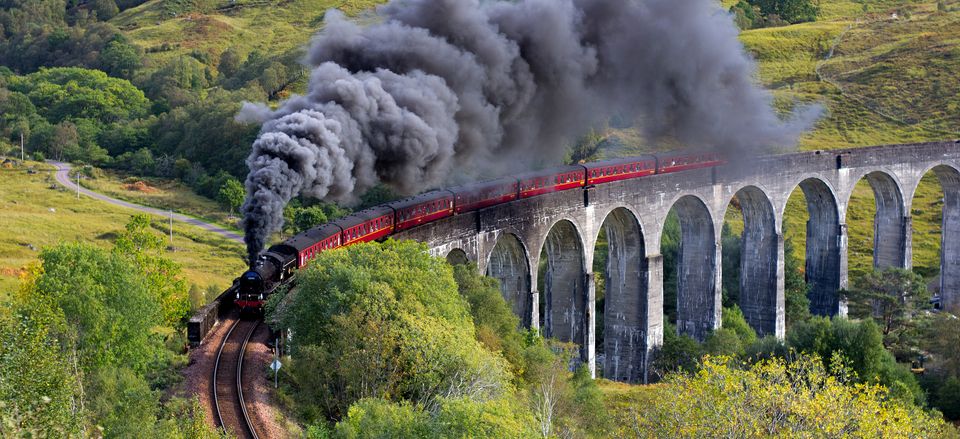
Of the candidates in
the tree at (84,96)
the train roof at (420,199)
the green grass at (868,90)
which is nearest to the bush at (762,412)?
the train roof at (420,199)

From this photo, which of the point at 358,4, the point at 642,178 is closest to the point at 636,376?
the point at 642,178

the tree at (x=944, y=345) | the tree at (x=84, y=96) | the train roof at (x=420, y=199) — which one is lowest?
the tree at (x=944, y=345)

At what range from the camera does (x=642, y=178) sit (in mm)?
44156

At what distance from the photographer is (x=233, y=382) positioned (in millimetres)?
24875

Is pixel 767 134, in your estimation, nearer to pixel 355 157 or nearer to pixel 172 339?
pixel 355 157

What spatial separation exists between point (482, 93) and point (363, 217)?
12621 mm

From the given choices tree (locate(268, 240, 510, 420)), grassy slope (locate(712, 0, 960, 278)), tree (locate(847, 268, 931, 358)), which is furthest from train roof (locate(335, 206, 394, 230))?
grassy slope (locate(712, 0, 960, 278))

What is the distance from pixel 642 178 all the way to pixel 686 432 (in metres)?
26.3

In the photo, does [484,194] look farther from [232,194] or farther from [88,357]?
[232,194]

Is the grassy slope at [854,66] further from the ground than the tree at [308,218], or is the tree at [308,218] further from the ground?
the grassy slope at [854,66]

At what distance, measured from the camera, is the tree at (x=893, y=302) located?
4669 centimetres

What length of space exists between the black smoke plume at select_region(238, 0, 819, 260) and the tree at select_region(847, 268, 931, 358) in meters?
9.31

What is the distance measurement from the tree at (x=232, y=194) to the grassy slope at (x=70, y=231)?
503cm

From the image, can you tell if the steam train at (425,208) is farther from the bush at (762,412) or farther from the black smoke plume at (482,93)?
the bush at (762,412)
